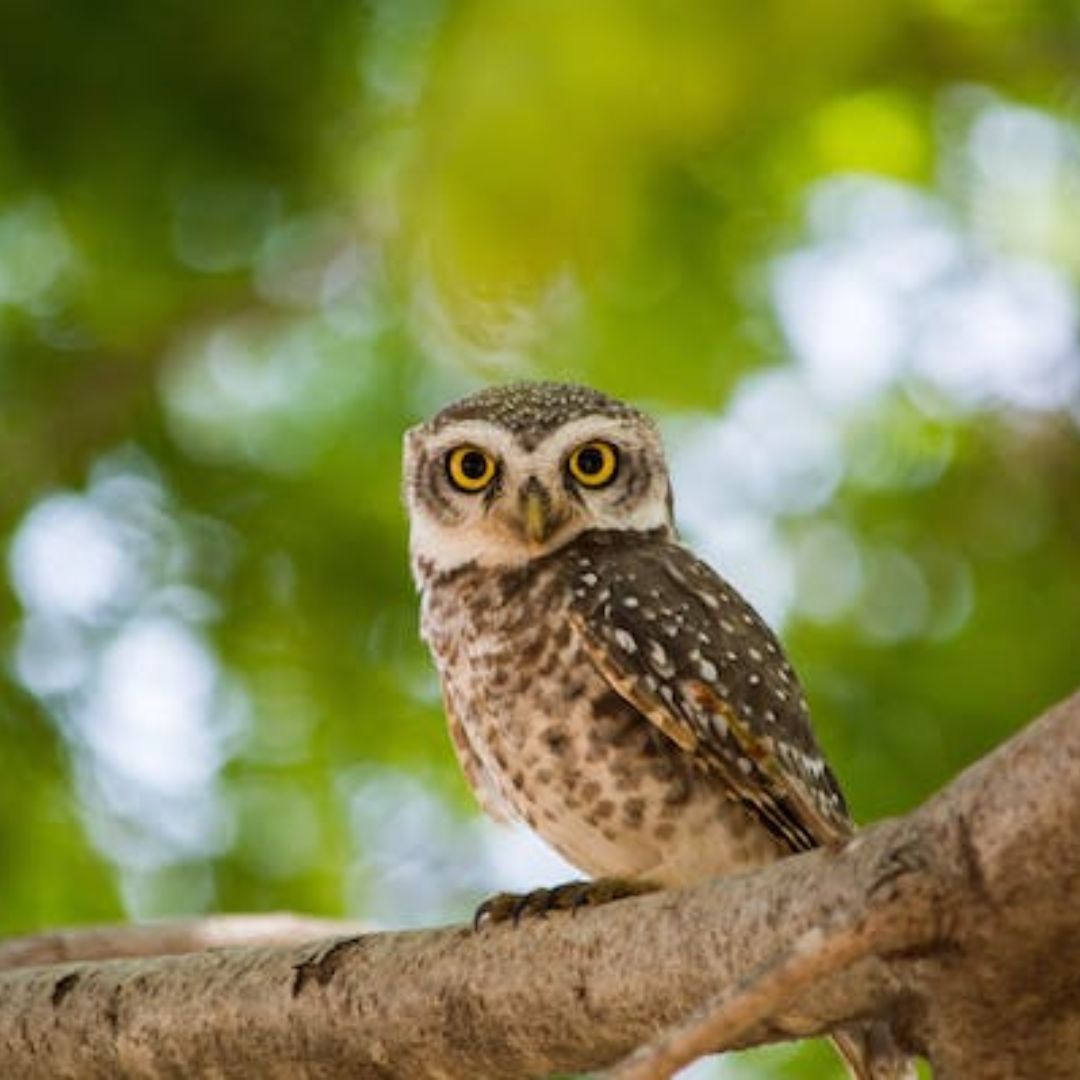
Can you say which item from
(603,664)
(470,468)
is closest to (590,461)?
(470,468)

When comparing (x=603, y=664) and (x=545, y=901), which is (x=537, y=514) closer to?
(x=603, y=664)

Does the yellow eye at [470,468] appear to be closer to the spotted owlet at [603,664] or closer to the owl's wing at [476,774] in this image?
the spotted owlet at [603,664]

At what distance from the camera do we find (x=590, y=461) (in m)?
3.98

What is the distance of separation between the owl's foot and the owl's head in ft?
2.78

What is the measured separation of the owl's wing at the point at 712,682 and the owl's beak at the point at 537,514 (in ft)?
0.26

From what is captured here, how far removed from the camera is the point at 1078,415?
16.9ft

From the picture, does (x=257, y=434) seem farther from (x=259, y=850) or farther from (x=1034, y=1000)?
(x=1034, y=1000)

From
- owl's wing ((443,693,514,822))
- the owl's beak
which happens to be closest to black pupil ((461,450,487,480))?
the owl's beak

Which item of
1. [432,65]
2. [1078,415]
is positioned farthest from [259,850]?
A: [432,65]

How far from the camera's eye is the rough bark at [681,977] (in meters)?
2.12

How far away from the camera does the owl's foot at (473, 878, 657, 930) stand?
2.87 m

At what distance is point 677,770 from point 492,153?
2423 millimetres

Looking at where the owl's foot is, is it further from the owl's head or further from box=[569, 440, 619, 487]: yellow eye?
box=[569, 440, 619, 487]: yellow eye

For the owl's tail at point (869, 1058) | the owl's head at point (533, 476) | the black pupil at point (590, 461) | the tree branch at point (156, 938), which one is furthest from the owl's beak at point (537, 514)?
the owl's tail at point (869, 1058)
